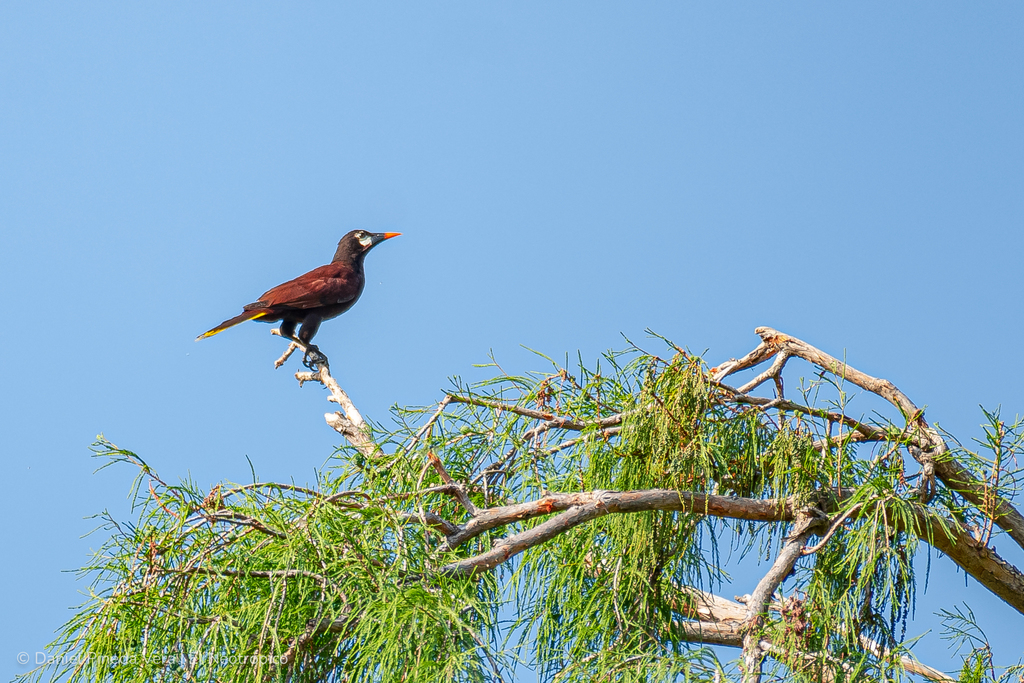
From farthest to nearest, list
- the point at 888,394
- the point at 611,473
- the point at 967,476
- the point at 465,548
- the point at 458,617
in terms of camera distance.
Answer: the point at 888,394
the point at 967,476
the point at 611,473
the point at 465,548
the point at 458,617

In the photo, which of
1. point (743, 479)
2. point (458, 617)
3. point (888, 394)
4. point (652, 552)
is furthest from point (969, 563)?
point (458, 617)

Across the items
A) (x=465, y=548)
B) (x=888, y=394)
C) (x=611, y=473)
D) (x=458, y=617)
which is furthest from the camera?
(x=888, y=394)

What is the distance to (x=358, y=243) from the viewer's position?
6.16 meters

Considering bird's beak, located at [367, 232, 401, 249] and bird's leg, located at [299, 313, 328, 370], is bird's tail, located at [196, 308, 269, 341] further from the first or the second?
bird's beak, located at [367, 232, 401, 249]

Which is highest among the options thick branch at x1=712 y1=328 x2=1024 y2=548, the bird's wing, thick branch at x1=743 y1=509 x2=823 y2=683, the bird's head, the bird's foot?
the bird's head

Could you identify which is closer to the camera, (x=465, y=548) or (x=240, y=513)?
(x=240, y=513)

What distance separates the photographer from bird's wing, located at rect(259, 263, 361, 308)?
5.30 meters

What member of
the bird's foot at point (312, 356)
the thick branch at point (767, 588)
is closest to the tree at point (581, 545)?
the thick branch at point (767, 588)

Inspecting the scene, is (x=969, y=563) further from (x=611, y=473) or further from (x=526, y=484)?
(x=526, y=484)

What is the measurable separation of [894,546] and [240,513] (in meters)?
1.40

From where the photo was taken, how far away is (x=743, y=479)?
8.23ft

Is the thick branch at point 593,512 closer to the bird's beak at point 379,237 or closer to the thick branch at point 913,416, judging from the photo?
the thick branch at point 913,416

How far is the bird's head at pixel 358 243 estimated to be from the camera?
19.9 ft

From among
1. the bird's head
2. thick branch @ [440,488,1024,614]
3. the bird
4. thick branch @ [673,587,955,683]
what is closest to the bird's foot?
the bird
